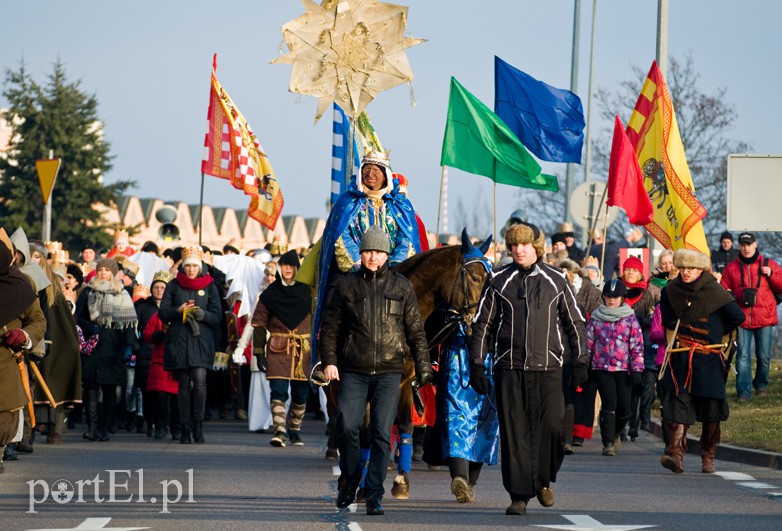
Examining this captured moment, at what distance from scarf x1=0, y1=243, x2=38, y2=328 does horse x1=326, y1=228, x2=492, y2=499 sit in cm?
265

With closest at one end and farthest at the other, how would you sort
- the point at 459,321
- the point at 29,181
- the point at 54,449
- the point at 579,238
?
1. the point at 459,321
2. the point at 54,449
3. the point at 579,238
4. the point at 29,181

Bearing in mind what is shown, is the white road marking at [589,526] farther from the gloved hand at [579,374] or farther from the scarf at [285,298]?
the scarf at [285,298]

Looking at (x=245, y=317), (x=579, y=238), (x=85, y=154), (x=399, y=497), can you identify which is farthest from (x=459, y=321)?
(x=85, y=154)

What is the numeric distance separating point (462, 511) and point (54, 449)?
6.99 m

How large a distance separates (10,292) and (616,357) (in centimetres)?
713

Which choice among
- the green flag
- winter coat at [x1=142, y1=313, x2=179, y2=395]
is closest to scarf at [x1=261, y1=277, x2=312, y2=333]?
winter coat at [x1=142, y1=313, x2=179, y2=395]

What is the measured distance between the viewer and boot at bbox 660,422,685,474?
50.9 ft

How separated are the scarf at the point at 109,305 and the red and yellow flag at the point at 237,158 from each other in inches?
291

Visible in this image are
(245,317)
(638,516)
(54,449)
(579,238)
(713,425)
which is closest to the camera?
(638,516)

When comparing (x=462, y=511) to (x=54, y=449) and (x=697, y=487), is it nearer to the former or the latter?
(x=697, y=487)

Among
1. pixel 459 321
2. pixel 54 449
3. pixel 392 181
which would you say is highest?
pixel 392 181

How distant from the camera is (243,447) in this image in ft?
60.9

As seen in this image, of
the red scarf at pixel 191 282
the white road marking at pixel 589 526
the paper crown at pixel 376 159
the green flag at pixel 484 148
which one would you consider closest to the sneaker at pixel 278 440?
the red scarf at pixel 191 282

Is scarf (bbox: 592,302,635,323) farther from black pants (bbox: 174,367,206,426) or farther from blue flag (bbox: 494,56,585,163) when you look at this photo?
black pants (bbox: 174,367,206,426)
